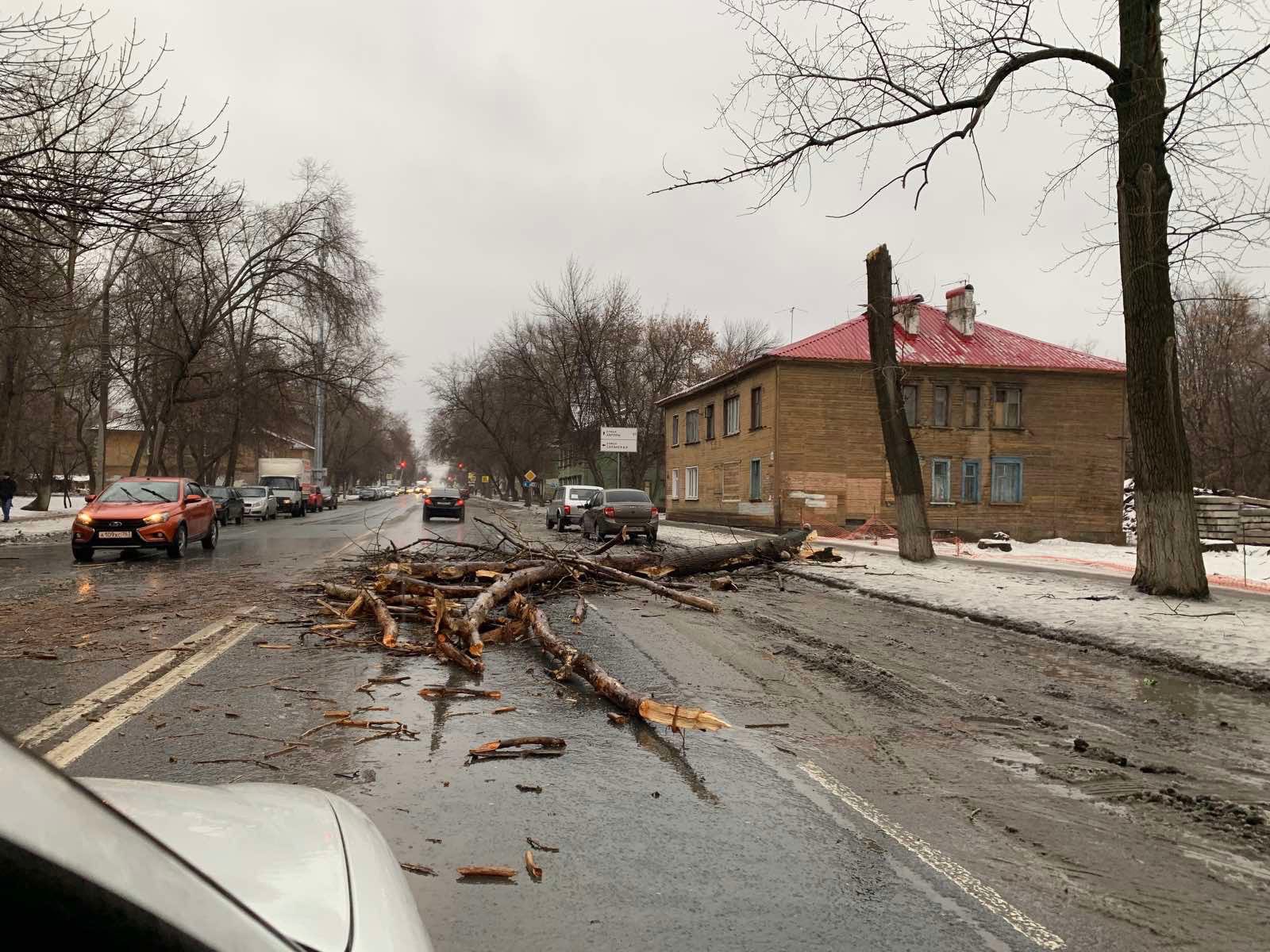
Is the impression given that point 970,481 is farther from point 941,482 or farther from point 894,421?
point 894,421

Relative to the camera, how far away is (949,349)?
35.5 m

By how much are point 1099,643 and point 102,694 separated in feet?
29.2

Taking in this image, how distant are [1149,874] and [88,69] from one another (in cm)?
1215

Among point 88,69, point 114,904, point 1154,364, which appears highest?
point 88,69

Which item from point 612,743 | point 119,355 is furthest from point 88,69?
point 119,355

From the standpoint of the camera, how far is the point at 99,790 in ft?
4.99

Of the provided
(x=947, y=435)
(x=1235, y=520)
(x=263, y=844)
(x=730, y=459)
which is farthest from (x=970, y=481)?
(x=263, y=844)

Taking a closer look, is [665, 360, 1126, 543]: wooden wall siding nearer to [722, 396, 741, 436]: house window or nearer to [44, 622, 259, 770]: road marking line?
[722, 396, 741, 436]: house window

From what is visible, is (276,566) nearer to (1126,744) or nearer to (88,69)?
(88,69)

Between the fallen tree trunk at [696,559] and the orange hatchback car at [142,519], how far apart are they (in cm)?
886

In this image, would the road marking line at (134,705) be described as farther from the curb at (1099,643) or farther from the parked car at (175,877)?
the curb at (1099,643)

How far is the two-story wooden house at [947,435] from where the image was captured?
107 ft

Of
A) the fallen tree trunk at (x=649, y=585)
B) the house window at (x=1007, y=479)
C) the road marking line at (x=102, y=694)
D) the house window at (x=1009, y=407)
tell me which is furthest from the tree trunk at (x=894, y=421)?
the house window at (x=1009, y=407)

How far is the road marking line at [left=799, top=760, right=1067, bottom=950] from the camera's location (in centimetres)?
302
